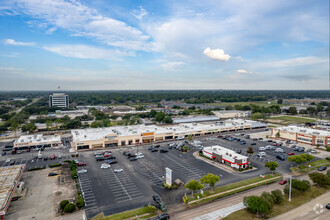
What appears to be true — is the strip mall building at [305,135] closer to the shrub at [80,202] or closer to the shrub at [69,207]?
the shrub at [80,202]

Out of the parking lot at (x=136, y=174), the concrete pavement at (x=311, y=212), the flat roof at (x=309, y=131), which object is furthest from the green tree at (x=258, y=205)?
the flat roof at (x=309, y=131)

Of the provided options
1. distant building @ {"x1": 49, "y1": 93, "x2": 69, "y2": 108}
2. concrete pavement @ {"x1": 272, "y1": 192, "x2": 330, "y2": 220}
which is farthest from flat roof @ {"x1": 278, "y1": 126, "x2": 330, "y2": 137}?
distant building @ {"x1": 49, "y1": 93, "x2": 69, "y2": 108}

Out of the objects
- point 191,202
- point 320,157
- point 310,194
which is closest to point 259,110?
point 320,157

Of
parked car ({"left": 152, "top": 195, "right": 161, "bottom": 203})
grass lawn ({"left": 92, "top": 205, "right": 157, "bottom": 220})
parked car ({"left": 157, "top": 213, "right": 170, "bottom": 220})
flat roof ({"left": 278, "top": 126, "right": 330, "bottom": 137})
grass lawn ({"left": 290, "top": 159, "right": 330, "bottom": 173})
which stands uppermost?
flat roof ({"left": 278, "top": 126, "right": 330, "bottom": 137})

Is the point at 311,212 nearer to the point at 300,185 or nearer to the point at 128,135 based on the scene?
the point at 300,185

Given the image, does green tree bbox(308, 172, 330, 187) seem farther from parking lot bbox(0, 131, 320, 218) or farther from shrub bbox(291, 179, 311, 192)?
parking lot bbox(0, 131, 320, 218)

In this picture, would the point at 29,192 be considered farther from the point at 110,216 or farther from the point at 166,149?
the point at 166,149

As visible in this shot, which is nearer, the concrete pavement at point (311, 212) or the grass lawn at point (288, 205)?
the concrete pavement at point (311, 212)
